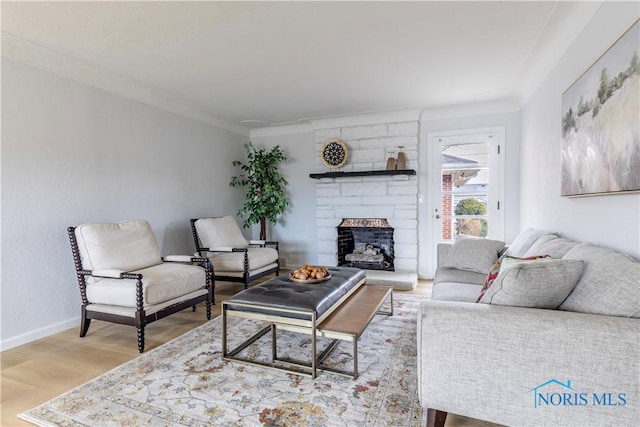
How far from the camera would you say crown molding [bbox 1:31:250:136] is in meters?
2.54

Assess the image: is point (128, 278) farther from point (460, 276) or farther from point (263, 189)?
point (263, 189)

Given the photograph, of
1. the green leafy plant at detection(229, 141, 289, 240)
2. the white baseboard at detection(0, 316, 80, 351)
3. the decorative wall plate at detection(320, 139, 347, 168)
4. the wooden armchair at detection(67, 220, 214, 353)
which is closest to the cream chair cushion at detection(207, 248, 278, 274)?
the wooden armchair at detection(67, 220, 214, 353)

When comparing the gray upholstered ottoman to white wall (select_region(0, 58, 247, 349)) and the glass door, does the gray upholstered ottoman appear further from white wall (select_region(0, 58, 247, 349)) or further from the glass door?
the glass door

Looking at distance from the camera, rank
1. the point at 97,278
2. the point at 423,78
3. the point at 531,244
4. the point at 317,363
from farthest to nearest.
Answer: the point at 423,78 < the point at 97,278 < the point at 531,244 < the point at 317,363

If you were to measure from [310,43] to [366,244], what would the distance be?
10.1 ft

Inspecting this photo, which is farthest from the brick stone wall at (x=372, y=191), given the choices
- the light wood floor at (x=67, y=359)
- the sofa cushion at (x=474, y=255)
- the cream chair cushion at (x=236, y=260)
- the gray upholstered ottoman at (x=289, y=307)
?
the light wood floor at (x=67, y=359)

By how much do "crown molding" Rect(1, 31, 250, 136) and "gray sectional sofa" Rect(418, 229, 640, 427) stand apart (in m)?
3.53

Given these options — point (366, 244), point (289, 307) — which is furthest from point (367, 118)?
point (289, 307)

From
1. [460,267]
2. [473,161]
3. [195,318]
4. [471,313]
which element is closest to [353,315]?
[471,313]

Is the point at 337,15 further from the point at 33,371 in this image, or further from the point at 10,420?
the point at 33,371

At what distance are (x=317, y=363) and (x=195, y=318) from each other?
5.26 ft

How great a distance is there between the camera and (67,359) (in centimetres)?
231

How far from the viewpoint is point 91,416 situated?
65.1 inches

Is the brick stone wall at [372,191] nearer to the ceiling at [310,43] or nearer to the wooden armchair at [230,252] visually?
the ceiling at [310,43]
